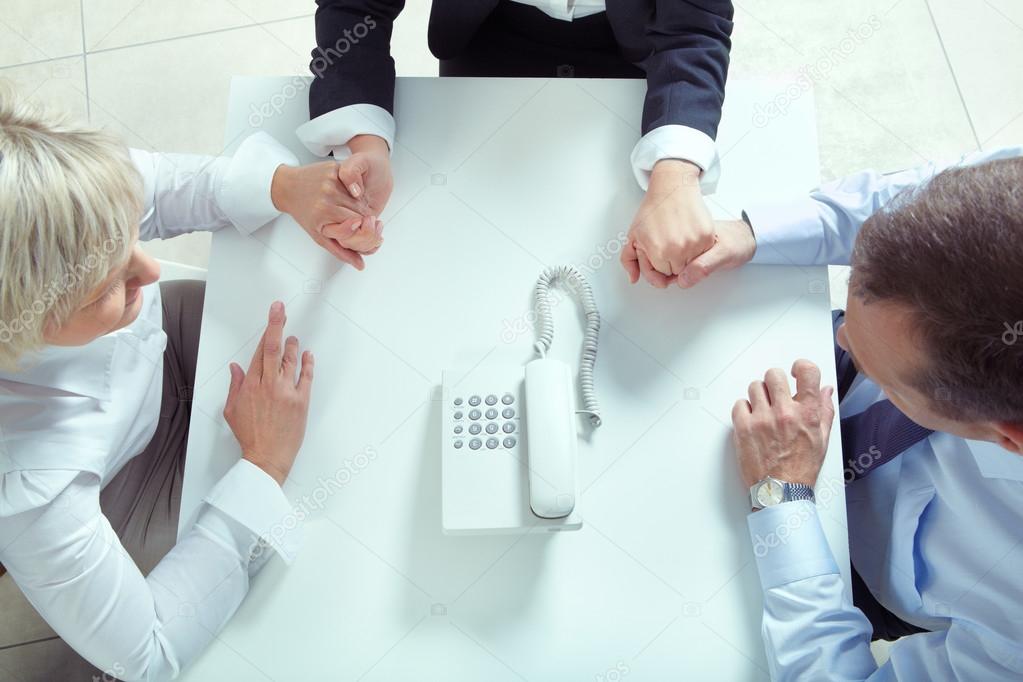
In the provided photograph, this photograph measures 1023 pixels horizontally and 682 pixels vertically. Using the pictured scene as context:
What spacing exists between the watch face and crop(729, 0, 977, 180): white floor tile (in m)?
1.26

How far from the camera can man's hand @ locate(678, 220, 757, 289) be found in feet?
3.29

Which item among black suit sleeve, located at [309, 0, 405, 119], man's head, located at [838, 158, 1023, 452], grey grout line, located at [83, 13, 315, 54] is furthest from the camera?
grey grout line, located at [83, 13, 315, 54]

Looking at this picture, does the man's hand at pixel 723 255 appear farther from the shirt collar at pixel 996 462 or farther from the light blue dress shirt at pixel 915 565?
the shirt collar at pixel 996 462

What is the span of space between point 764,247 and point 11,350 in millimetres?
850

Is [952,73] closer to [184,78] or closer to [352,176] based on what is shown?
[352,176]

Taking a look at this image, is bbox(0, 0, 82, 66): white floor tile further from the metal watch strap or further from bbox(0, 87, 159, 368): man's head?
the metal watch strap

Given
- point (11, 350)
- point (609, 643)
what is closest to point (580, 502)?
point (609, 643)

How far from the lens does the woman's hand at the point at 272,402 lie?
0.93 metres

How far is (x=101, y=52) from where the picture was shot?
2.06 metres

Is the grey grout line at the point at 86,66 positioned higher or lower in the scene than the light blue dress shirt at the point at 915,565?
lower

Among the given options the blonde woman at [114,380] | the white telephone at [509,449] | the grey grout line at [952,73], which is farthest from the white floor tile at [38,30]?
the grey grout line at [952,73]

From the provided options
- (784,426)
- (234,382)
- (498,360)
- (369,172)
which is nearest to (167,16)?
(369,172)

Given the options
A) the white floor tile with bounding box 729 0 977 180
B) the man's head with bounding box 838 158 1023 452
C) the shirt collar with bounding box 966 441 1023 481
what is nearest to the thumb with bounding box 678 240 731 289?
the man's head with bounding box 838 158 1023 452

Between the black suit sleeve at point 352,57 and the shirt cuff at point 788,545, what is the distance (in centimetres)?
71
